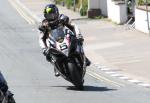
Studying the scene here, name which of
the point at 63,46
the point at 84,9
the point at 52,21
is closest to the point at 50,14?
the point at 52,21

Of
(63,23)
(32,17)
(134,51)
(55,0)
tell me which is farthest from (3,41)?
(55,0)

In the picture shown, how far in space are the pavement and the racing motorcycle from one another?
2.50 metres

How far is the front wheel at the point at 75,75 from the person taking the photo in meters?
15.5

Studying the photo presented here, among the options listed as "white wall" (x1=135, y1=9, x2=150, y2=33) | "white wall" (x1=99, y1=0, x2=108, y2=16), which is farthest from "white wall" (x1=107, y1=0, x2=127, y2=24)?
"white wall" (x1=99, y1=0, x2=108, y2=16)

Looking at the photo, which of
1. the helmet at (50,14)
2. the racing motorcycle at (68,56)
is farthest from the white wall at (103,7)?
the racing motorcycle at (68,56)

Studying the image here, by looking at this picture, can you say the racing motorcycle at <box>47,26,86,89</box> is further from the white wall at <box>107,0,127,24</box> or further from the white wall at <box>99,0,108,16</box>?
the white wall at <box>99,0,108,16</box>

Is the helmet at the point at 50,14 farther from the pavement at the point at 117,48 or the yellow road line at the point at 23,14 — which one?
the yellow road line at the point at 23,14

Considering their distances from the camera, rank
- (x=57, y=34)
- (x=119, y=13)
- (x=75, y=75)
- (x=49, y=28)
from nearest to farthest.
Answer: (x=75, y=75), (x=57, y=34), (x=49, y=28), (x=119, y=13)

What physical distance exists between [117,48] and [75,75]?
11034 millimetres

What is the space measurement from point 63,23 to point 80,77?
150cm

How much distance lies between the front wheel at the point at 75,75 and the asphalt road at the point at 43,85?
0.64 ft

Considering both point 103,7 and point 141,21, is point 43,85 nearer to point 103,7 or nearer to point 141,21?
point 141,21

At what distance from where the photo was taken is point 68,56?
15719 mm

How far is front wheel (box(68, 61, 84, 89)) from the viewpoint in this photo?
51.0 feet
